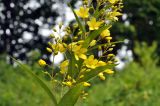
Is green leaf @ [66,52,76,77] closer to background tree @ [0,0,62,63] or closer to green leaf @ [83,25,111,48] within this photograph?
green leaf @ [83,25,111,48]

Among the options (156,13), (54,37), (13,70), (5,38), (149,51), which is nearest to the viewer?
(54,37)

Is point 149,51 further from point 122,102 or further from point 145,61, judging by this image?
point 122,102

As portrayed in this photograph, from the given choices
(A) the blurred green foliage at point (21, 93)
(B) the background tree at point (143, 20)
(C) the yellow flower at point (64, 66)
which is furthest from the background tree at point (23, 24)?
(C) the yellow flower at point (64, 66)

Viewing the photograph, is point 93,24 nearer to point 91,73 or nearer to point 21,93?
point 91,73

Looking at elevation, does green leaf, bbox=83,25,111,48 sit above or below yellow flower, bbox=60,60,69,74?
above

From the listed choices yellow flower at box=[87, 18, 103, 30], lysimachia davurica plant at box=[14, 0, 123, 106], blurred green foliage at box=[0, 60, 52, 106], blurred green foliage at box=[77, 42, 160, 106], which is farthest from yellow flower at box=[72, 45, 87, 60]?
blurred green foliage at box=[77, 42, 160, 106]

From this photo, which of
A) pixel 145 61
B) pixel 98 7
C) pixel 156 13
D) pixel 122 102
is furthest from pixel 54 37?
pixel 156 13

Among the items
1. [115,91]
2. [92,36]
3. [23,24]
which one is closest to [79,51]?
[92,36]
